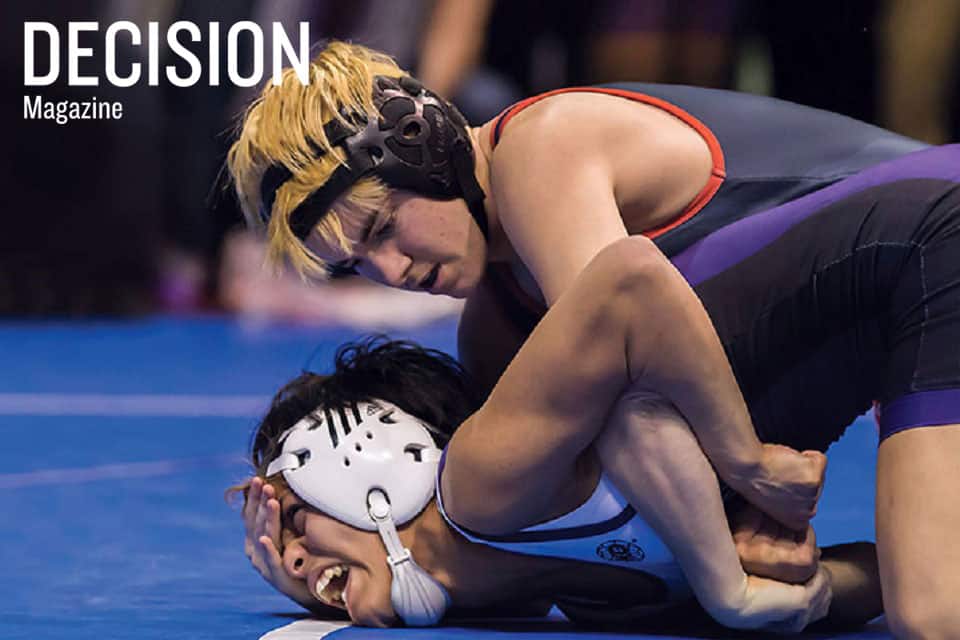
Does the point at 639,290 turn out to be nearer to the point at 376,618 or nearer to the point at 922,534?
the point at 922,534

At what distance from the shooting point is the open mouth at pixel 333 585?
9.45ft

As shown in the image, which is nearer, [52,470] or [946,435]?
[946,435]

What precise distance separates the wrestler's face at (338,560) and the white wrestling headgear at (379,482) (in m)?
0.02

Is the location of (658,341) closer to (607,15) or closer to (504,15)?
(607,15)

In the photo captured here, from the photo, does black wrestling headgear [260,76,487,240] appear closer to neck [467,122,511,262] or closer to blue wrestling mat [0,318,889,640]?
neck [467,122,511,262]

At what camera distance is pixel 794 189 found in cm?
301

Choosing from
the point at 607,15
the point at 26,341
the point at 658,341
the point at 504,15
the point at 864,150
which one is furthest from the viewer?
the point at 504,15

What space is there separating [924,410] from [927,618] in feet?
1.03

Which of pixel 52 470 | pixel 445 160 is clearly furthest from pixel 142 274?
pixel 445 160

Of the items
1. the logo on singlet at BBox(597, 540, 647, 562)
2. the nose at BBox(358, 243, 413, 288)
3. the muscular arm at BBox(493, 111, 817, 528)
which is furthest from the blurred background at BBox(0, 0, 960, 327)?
the logo on singlet at BBox(597, 540, 647, 562)

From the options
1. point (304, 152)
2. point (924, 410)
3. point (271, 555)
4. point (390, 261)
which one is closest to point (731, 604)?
point (924, 410)

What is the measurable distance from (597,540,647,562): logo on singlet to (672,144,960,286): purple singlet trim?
432mm

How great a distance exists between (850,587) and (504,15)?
794cm

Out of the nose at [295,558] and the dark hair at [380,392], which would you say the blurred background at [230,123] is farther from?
the nose at [295,558]
